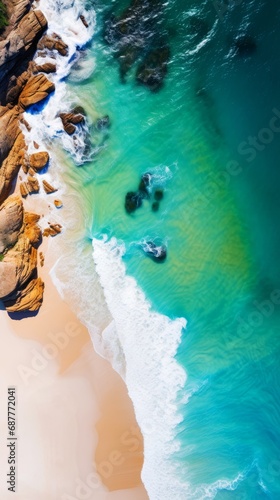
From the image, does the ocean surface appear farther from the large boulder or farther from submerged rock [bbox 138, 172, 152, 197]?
the large boulder

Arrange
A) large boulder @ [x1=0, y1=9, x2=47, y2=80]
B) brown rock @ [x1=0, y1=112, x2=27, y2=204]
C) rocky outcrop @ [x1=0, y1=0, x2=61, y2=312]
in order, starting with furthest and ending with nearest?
brown rock @ [x1=0, y1=112, x2=27, y2=204], rocky outcrop @ [x1=0, y1=0, x2=61, y2=312], large boulder @ [x1=0, y1=9, x2=47, y2=80]

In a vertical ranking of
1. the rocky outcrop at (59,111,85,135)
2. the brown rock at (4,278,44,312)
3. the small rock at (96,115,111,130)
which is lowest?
the brown rock at (4,278,44,312)

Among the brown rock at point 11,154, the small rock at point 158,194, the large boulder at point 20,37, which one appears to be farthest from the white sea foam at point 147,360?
the large boulder at point 20,37

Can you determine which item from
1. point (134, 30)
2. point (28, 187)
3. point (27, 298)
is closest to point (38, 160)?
point (28, 187)

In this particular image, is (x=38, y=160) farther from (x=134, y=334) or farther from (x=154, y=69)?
(x=134, y=334)

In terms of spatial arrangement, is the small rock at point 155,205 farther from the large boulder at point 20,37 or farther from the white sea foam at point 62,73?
the large boulder at point 20,37

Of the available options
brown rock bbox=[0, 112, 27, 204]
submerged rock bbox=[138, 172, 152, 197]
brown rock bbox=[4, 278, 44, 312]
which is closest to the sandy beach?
brown rock bbox=[4, 278, 44, 312]
